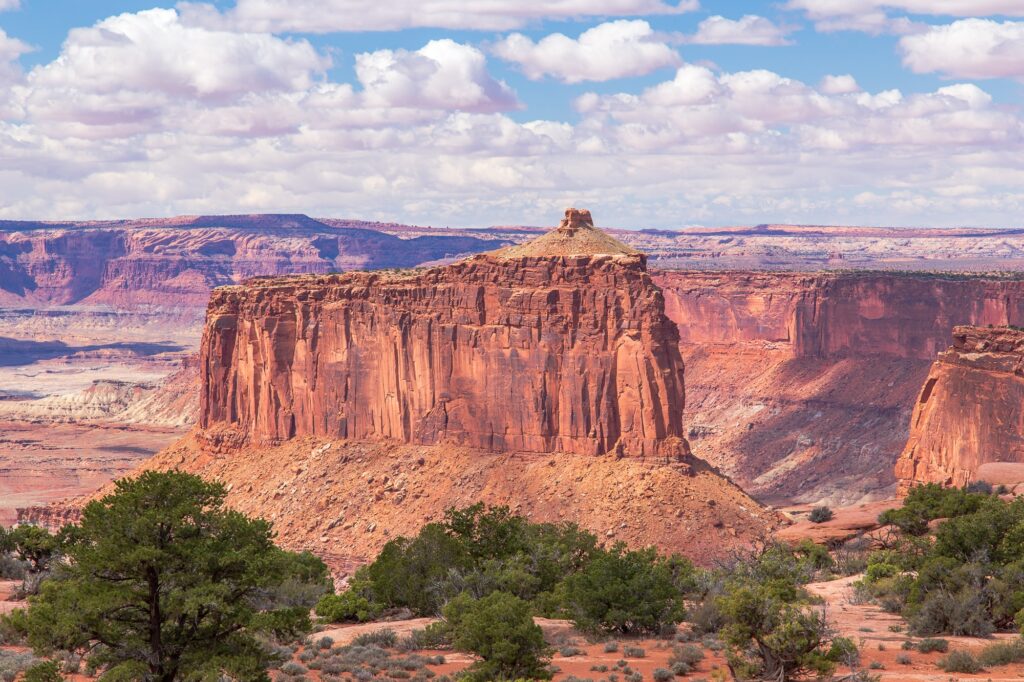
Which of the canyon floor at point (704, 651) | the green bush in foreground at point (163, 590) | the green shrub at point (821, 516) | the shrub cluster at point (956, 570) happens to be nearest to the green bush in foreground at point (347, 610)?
the canyon floor at point (704, 651)

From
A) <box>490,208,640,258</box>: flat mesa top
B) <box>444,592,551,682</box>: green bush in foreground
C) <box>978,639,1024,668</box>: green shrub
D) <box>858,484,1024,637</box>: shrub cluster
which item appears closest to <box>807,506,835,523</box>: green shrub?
<box>858,484,1024,637</box>: shrub cluster

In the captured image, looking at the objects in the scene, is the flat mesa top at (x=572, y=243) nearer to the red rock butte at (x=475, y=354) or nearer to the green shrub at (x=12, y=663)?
the red rock butte at (x=475, y=354)

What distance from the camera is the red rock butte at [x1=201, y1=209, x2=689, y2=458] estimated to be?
82.1 metres

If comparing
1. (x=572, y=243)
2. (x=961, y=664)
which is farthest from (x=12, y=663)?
(x=572, y=243)

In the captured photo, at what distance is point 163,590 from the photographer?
35.2 metres

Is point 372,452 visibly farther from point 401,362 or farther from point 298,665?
point 298,665

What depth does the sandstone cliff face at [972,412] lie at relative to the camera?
7975 cm

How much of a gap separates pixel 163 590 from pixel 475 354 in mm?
54188

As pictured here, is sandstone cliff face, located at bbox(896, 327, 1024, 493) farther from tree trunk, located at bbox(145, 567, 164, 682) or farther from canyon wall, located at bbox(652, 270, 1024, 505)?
tree trunk, located at bbox(145, 567, 164, 682)

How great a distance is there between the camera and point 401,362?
93500mm

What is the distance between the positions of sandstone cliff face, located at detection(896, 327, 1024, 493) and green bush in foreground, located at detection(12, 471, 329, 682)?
52.0m

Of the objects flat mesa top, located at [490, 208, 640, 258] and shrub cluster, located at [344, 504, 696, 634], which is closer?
shrub cluster, located at [344, 504, 696, 634]

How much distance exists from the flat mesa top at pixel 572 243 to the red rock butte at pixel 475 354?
128 mm

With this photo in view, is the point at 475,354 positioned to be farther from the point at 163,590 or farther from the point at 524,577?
the point at 163,590
